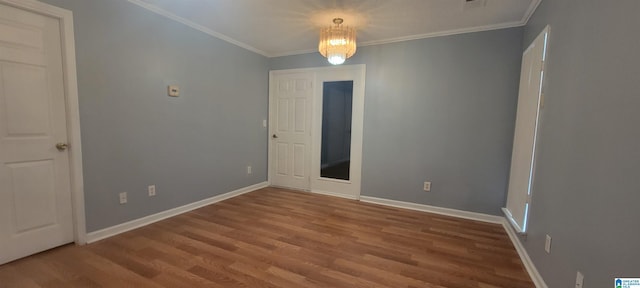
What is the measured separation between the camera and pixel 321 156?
414 centimetres

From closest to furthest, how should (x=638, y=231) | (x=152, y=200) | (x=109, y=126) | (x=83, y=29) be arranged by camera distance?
1. (x=638, y=231)
2. (x=83, y=29)
3. (x=109, y=126)
4. (x=152, y=200)

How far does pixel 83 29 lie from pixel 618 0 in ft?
11.8

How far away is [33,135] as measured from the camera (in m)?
2.00

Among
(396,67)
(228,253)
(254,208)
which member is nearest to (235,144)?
(254,208)

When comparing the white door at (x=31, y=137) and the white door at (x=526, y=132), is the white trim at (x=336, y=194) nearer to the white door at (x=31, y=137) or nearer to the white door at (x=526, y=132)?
the white door at (x=526, y=132)

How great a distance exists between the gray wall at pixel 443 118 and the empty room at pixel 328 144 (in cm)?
2

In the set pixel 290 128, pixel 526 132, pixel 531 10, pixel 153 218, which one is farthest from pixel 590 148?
pixel 153 218

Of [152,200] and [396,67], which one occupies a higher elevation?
[396,67]

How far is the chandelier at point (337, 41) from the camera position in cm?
268

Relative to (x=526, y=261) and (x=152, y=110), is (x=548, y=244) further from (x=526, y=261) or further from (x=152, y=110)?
(x=152, y=110)

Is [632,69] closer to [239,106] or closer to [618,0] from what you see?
[618,0]

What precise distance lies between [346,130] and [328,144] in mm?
447

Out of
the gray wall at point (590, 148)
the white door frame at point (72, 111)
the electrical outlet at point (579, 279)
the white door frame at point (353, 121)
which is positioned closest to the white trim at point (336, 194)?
the white door frame at point (353, 121)

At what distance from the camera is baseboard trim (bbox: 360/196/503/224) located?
3.02 meters
